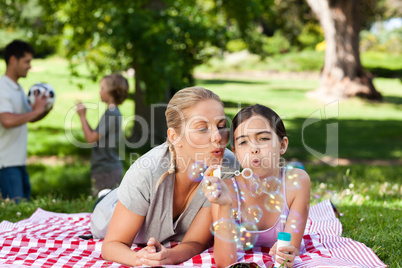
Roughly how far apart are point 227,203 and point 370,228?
1.46 meters

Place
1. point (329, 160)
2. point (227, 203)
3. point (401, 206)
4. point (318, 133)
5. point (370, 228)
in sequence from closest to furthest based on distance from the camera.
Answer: point (227, 203) < point (370, 228) < point (401, 206) < point (329, 160) < point (318, 133)

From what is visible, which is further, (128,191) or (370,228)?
(370,228)

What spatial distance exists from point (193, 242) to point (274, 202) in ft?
1.75

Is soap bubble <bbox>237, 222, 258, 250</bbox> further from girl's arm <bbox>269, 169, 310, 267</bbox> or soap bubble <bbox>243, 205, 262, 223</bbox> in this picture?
girl's arm <bbox>269, 169, 310, 267</bbox>

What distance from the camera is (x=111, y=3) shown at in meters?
7.73

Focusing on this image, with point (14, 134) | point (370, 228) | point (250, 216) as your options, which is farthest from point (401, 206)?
point (14, 134)

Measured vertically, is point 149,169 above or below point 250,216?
above

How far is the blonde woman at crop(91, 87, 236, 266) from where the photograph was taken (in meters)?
2.68

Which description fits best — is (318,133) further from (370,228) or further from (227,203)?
(227,203)

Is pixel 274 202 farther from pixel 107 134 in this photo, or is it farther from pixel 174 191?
pixel 107 134

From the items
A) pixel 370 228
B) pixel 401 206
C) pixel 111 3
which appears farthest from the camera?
pixel 111 3

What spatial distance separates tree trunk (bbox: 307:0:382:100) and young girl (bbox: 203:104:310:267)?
15393 millimetres

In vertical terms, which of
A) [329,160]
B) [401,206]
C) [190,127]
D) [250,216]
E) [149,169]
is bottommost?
[329,160]

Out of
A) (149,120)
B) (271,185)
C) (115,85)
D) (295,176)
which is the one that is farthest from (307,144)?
(271,185)
